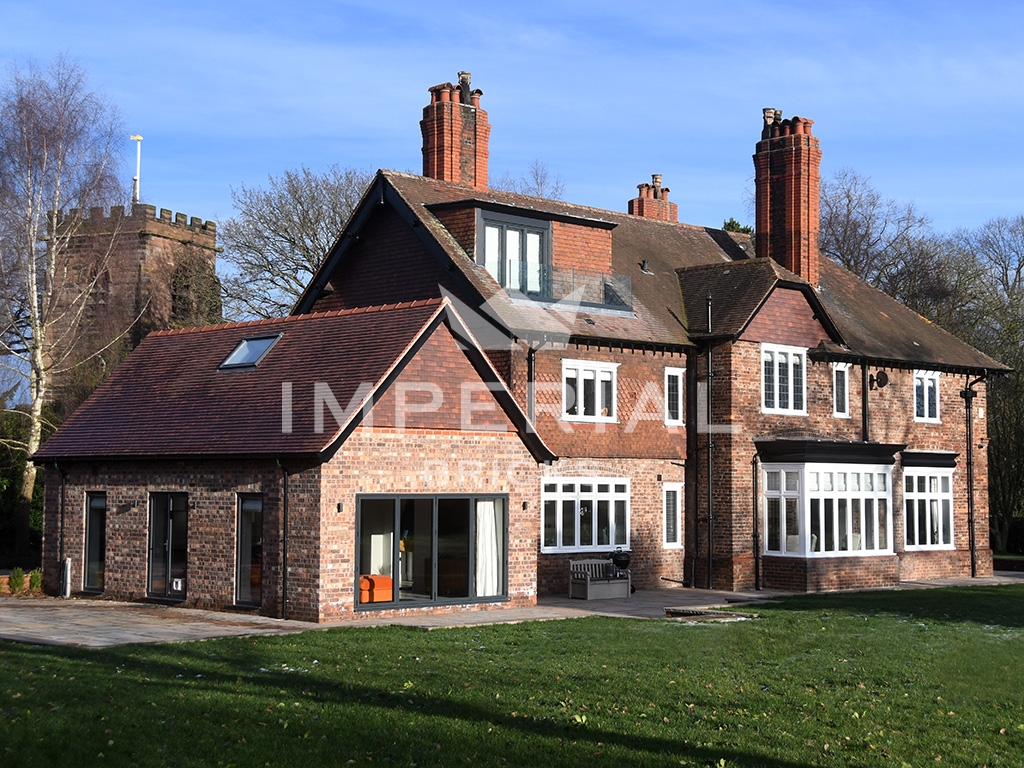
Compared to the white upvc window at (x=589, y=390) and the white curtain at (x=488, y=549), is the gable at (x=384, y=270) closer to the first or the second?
the white upvc window at (x=589, y=390)

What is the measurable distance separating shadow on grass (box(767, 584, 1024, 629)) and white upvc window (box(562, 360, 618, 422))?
565cm

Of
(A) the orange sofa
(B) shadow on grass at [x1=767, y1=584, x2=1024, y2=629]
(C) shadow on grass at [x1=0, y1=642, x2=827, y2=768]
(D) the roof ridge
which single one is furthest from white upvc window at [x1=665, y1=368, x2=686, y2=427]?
(C) shadow on grass at [x1=0, y1=642, x2=827, y2=768]

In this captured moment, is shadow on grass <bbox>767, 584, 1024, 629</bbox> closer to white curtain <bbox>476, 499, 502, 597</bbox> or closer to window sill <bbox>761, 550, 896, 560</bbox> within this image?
window sill <bbox>761, 550, 896, 560</bbox>

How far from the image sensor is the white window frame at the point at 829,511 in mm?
27922

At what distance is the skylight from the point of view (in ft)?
76.4

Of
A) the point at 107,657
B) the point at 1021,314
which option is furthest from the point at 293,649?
the point at 1021,314

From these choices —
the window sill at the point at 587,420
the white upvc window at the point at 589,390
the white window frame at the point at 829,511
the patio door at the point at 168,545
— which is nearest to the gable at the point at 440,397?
the window sill at the point at 587,420

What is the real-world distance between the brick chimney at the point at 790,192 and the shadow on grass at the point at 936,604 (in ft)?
30.2

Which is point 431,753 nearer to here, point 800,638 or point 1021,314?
point 800,638

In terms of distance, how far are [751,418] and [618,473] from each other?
147 inches

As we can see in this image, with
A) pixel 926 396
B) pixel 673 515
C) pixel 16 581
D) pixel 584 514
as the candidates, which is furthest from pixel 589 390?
pixel 16 581

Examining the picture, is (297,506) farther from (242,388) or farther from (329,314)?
(329,314)

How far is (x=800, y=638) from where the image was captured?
17.6 meters

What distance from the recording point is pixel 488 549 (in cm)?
2228
